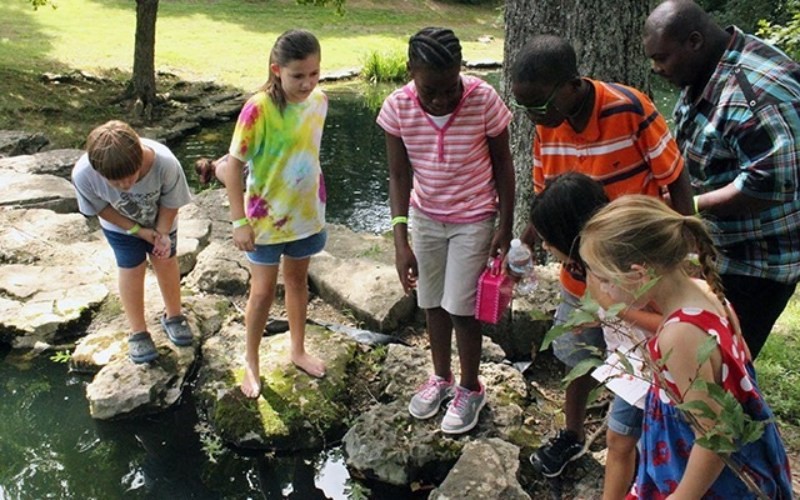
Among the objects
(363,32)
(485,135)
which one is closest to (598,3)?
(485,135)

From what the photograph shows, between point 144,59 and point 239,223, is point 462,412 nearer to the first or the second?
point 239,223

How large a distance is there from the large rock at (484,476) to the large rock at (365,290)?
1109 millimetres

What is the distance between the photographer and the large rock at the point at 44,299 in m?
3.34

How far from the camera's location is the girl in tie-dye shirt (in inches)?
95.7

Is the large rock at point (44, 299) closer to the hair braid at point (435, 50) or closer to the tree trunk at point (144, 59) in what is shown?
the hair braid at point (435, 50)

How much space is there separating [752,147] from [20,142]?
21.1ft

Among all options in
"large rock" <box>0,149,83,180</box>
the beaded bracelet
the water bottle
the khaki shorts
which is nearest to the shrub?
"large rock" <box>0,149,83,180</box>

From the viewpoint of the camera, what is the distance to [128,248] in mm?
2898

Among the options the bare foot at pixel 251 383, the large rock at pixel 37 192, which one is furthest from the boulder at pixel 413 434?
the large rock at pixel 37 192

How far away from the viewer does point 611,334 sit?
1904 millimetres

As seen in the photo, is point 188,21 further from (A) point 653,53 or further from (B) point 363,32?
(A) point 653,53

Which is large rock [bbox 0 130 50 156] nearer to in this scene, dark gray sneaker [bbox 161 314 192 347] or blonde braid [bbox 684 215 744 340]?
dark gray sneaker [bbox 161 314 192 347]

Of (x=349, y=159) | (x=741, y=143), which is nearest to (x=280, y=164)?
(x=741, y=143)

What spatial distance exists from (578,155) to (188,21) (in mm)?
14439
